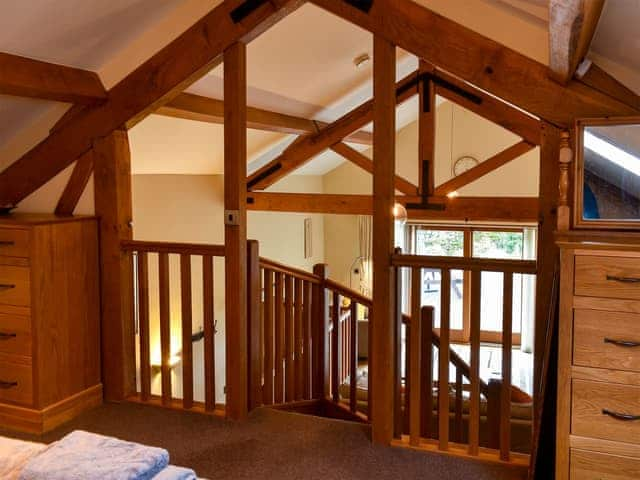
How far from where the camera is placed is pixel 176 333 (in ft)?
20.2

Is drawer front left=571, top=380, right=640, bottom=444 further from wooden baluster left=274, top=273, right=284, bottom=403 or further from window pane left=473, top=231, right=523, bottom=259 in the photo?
window pane left=473, top=231, right=523, bottom=259

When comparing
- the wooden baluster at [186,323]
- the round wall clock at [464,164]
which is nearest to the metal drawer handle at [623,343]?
the wooden baluster at [186,323]

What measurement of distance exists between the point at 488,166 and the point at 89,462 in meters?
5.94

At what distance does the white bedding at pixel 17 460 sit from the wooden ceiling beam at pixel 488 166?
18.7 feet

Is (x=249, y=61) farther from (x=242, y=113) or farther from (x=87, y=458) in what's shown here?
(x=87, y=458)

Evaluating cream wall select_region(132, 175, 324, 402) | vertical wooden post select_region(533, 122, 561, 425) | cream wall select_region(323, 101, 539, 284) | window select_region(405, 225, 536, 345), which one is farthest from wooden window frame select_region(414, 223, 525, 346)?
vertical wooden post select_region(533, 122, 561, 425)

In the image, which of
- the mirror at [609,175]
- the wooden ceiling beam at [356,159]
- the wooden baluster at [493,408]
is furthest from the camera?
the wooden ceiling beam at [356,159]

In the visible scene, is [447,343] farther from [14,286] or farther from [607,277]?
[14,286]

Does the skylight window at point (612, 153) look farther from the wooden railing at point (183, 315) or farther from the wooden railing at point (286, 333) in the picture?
the wooden railing at point (286, 333)

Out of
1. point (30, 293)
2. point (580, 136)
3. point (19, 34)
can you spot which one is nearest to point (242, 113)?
point (19, 34)

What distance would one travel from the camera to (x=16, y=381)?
10.0 ft

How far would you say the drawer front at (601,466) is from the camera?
213 cm

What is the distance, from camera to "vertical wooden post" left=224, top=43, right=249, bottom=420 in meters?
3.03

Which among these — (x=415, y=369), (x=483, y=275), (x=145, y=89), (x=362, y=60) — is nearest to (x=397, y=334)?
(x=415, y=369)
